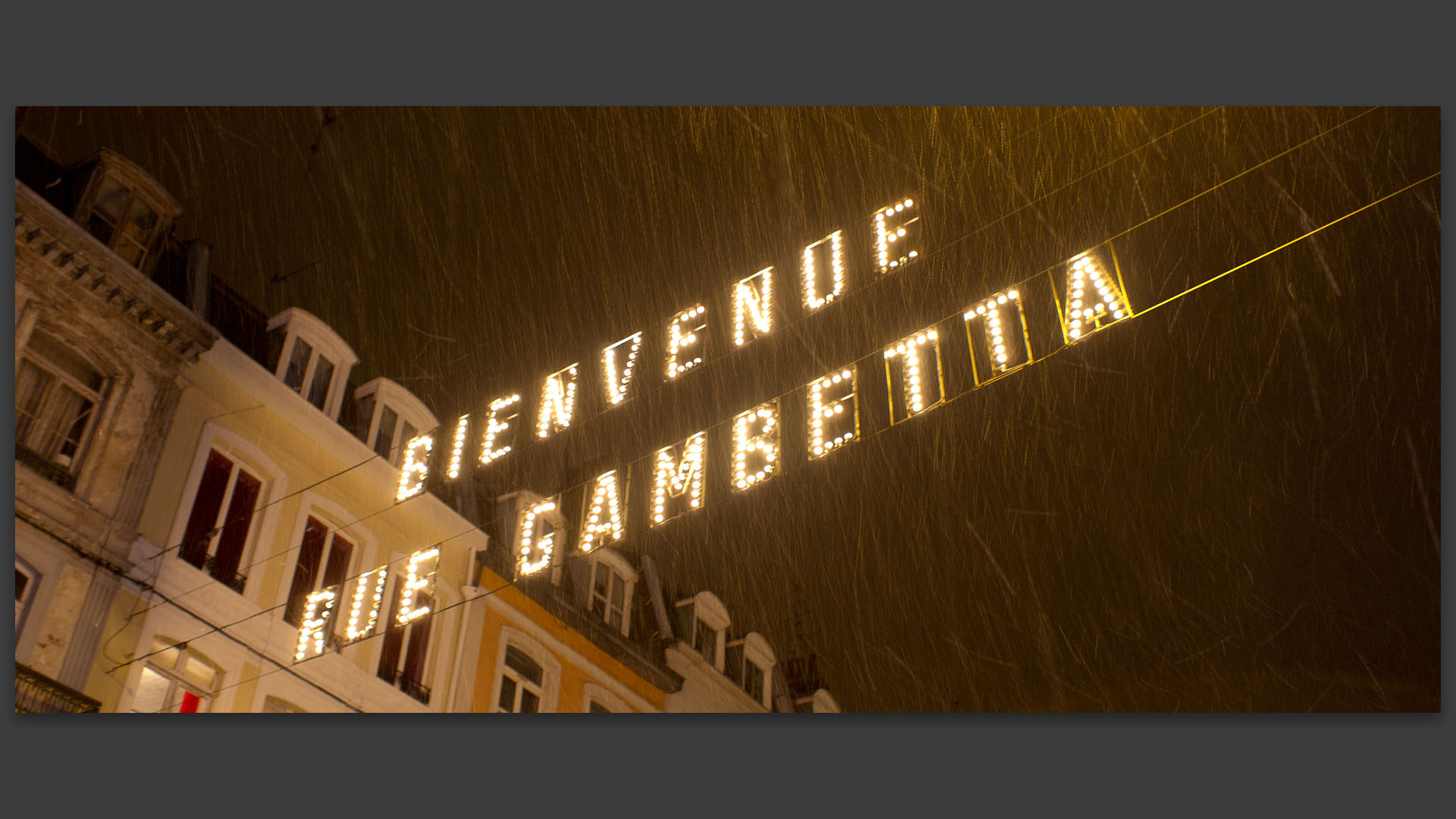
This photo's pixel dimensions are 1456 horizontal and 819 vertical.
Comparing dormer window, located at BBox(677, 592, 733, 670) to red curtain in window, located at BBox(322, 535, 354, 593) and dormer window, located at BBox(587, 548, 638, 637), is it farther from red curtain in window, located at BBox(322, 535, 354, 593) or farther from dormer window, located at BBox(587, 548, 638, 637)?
red curtain in window, located at BBox(322, 535, 354, 593)

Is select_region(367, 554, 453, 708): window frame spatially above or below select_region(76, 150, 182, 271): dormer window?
below

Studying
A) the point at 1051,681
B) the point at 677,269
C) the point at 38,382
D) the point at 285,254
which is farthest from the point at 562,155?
the point at 1051,681

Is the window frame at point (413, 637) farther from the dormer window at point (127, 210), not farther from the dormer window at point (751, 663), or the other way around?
the dormer window at point (127, 210)

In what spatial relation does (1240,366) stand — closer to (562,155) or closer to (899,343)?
(899,343)

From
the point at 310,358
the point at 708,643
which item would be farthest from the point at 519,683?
the point at 310,358

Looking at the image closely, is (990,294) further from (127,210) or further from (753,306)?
(127,210)

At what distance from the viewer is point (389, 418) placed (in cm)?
591

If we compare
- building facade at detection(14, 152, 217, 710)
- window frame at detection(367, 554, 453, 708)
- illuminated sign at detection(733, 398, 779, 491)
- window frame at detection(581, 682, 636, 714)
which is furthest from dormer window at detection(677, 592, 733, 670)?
building facade at detection(14, 152, 217, 710)

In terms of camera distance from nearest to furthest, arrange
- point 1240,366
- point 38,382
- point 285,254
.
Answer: point 38,382 → point 1240,366 → point 285,254

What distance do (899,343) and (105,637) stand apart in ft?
11.8

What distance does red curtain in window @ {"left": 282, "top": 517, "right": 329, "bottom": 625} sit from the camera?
537 centimetres

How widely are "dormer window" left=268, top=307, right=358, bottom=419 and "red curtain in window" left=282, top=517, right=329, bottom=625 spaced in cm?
71

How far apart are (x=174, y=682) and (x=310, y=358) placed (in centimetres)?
190

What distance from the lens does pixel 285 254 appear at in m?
5.87
